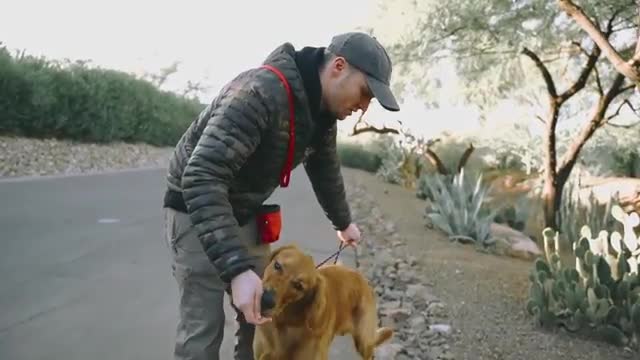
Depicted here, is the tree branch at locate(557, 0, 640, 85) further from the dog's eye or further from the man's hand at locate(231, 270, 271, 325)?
the man's hand at locate(231, 270, 271, 325)

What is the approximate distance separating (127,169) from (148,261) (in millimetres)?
8222

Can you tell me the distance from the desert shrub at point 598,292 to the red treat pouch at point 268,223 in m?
2.61

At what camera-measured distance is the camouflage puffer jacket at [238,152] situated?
1.69m

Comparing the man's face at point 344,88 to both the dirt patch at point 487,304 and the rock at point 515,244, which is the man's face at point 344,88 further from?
the rock at point 515,244

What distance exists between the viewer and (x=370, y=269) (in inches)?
248

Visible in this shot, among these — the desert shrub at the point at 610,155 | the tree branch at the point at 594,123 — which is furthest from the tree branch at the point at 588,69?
the desert shrub at the point at 610,155

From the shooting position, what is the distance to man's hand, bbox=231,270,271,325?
1653 mm

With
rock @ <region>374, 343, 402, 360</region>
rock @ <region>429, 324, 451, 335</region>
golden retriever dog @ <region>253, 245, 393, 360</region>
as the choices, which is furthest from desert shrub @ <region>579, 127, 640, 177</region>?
golden retriever dog @ <region>253, 245, 393, 360</region>

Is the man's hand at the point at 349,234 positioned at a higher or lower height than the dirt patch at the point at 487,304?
higher

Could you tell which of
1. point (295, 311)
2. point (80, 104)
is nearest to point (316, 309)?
point (295, 311)

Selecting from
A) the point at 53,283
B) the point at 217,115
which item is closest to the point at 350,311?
the point at 217,115

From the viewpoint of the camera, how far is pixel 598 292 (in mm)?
4156

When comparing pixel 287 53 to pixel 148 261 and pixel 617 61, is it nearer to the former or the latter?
pixel 617 61

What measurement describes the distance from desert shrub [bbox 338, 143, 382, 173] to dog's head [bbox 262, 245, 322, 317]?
68.1ft
